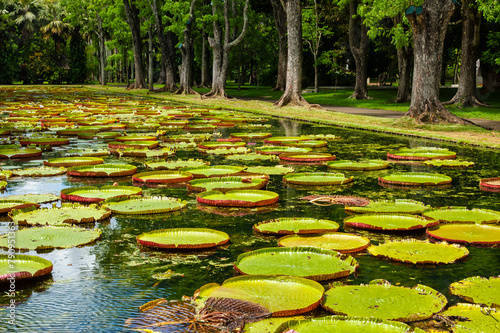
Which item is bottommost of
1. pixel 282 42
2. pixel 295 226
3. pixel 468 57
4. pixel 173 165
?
pixel 295 226

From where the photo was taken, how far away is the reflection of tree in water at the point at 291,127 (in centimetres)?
1389

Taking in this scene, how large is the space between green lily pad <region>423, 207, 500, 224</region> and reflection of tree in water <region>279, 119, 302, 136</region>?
26.7ft

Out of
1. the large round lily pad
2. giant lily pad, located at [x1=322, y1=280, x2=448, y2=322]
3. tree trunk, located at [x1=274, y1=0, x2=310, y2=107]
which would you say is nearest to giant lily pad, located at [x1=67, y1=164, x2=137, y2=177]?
the large round lily pad

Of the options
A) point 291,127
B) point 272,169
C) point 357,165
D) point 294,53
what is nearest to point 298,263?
point 272,169

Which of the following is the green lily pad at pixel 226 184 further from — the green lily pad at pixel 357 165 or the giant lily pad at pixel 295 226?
the green lily pad at pixel 357 165

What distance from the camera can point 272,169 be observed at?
324 inches

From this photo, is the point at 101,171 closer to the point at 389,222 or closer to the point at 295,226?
the point at 295,226

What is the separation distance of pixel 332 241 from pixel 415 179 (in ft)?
10.8

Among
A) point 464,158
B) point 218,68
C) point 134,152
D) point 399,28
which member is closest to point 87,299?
point 134,152

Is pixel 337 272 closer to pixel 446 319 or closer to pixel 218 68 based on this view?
pixel 446 319

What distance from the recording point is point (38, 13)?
218ft

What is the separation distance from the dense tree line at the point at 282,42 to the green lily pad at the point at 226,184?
9.40 m

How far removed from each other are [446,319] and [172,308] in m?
1.58

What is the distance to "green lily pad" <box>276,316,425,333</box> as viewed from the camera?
292 cm
